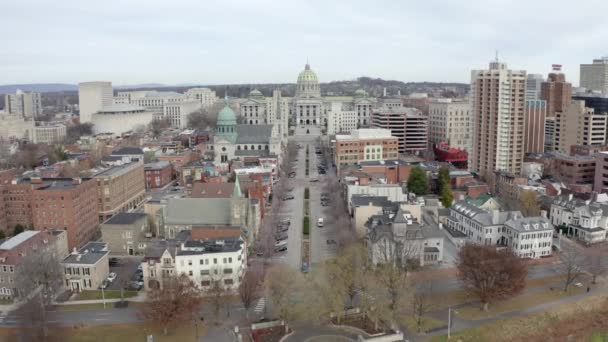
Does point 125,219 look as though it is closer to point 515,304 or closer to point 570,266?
point 515,304

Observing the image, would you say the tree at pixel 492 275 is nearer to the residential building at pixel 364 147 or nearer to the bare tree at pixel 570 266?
the bare tree at pixel 570 266

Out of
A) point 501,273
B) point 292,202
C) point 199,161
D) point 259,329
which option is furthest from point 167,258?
point 199,161

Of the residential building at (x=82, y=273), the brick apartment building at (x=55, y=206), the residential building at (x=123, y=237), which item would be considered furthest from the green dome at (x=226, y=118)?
the residential building at (x=82, y=273)

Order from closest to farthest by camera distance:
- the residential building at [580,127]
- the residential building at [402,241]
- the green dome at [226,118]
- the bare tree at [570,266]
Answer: the bare tree at [570,266] → the residential building at [402,241] → the residential building at [580,127] → the green dome at [226,118]

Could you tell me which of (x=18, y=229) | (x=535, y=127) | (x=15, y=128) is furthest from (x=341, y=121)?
(x=18, y=229)

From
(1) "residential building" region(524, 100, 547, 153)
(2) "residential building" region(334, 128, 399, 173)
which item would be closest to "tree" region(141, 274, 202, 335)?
(2) "residential building" region(334, 128, 399, 173)

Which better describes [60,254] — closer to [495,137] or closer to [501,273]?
[501,273]

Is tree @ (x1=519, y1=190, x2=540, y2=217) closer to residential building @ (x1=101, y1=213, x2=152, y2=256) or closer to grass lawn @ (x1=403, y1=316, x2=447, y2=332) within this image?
grass lawn @ (x1=403, y1=316, x2=447, y2=332)
